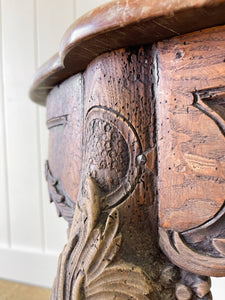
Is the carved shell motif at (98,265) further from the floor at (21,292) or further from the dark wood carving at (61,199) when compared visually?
the floor at (21,292)

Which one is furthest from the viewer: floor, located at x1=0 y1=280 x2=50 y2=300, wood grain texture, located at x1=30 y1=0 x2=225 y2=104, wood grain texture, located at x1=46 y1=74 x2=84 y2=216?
floor, located at x1=0 y1=280 x2=50 y2=300

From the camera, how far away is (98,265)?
30cm

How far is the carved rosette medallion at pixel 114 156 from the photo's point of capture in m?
0.31

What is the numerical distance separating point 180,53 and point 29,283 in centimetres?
119

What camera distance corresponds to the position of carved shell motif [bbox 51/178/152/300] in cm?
29

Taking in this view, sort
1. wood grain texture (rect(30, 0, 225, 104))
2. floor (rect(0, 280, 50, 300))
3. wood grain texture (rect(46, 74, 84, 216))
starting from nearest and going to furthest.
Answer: wood grain texture (rect(30, 0, 225, 104))
wood grain texture (rect(46, 74, 84, 216))
floor (rect(0, 280, 50, 300))

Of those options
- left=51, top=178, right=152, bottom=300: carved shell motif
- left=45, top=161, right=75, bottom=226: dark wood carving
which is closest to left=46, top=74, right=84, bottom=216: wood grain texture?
left=45, top=161, right=75, bottom=226: dark wood carving

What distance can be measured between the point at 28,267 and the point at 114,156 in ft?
3.50

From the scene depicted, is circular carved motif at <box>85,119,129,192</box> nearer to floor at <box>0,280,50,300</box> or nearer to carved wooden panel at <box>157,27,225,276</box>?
carved wooden panel at <box>157,27,225,276</box>

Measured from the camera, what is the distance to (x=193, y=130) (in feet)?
0.90

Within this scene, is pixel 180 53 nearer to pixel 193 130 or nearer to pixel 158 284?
pixel 193 130

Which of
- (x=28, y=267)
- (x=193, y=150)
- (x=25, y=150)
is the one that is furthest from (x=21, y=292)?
(x=193, y=150)

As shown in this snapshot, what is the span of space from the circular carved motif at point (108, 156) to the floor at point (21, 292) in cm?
94

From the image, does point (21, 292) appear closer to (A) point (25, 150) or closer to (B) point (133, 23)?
(A) point (25, 150)
